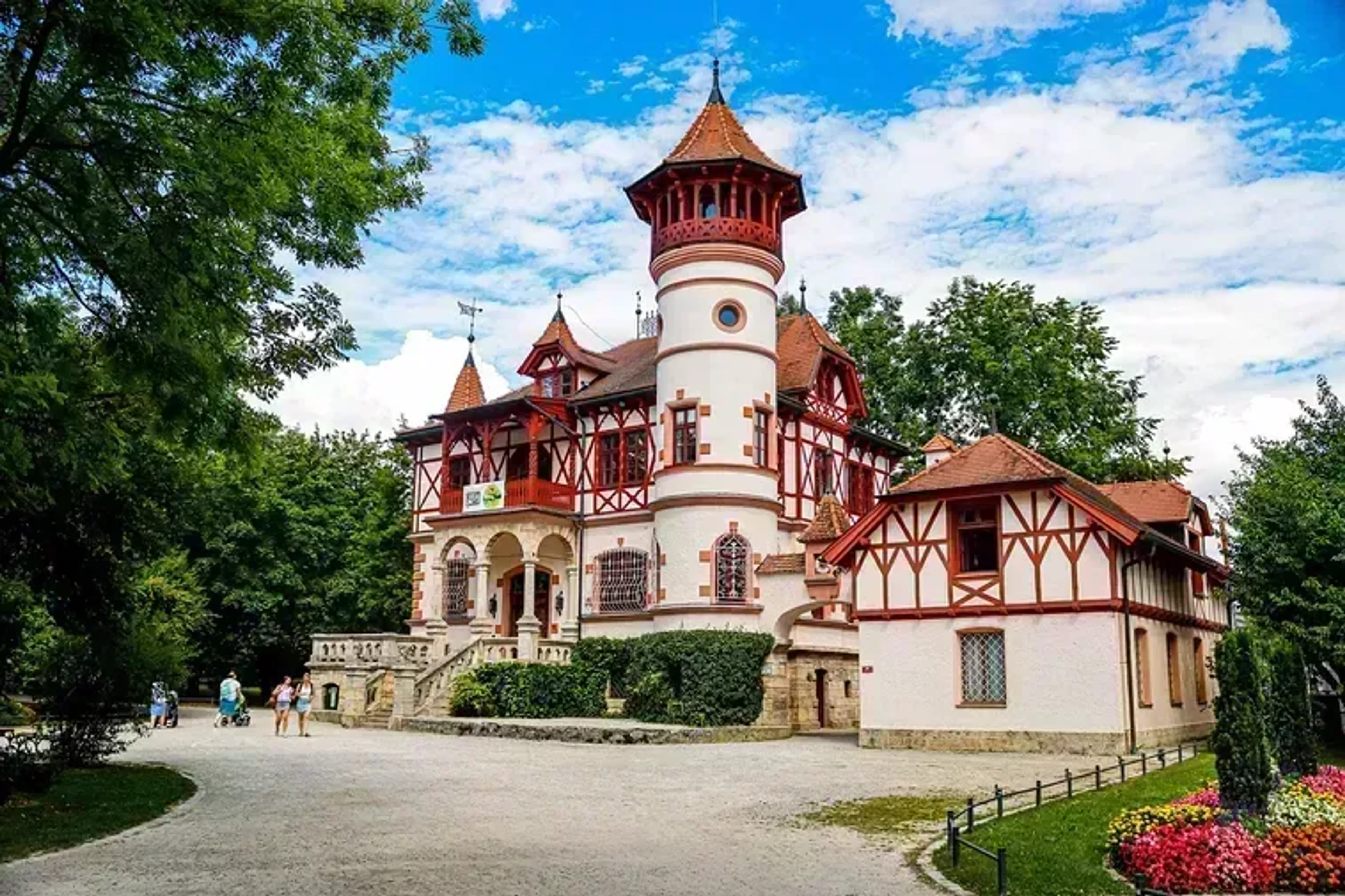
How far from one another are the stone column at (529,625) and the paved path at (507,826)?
26.2 feet

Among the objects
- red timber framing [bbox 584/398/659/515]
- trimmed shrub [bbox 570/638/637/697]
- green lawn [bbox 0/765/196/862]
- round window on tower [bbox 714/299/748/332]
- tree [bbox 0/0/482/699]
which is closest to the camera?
tree [bbox 0/0/482/699]

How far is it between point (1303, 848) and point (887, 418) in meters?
32.5

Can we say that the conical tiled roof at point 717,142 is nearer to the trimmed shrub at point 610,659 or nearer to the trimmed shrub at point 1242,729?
the trimmed shrub at point 610,659

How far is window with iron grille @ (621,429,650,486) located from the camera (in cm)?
3406

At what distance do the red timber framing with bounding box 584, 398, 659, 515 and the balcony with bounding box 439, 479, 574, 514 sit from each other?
717 millimetres

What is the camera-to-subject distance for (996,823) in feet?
42.3

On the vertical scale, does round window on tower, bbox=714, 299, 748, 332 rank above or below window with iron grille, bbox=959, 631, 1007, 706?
above

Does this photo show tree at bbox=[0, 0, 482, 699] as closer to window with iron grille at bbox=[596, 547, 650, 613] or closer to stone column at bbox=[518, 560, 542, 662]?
stone column at bbox=[518, 560, 542, 662]

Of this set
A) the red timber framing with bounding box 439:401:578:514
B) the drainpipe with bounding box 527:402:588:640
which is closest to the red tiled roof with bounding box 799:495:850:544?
the drainpipe with bounding box 527:402:588:640

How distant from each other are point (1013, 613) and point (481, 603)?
15183mm

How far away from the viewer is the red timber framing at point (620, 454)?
3388 cm

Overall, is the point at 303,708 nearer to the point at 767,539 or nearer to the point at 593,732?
the point at 593,732

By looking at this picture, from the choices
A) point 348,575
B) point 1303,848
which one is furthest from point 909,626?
point 348,575

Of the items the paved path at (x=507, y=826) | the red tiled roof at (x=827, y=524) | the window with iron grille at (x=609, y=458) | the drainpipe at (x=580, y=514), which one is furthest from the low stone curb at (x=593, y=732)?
the window with iron grille at (x=609, y=458)
